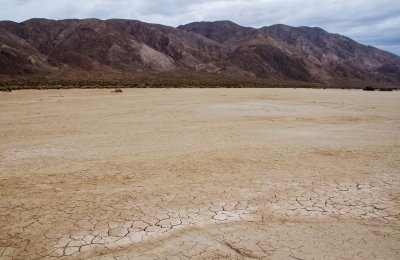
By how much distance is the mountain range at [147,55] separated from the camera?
10219 centimetres

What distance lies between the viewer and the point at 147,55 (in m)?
120

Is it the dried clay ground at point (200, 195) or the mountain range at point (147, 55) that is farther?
the mountain range at point (147, 55)

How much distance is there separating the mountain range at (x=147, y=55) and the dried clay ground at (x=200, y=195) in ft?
273

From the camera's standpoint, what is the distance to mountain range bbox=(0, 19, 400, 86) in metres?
102

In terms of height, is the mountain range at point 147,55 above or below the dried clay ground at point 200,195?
above

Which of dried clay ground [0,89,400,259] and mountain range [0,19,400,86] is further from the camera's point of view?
mountain range [0,19,400,86]

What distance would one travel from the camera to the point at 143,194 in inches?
236

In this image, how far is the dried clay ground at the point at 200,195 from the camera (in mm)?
4391

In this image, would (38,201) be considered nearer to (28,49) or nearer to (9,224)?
(9,224)

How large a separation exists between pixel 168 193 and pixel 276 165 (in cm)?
268

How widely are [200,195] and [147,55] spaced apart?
11787cm

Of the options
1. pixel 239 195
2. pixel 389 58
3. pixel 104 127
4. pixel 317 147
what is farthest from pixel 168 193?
pixel 389 58

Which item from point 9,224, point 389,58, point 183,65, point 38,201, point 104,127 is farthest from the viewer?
point 389,58

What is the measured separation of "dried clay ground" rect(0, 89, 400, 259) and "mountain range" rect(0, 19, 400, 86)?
83145 mm
